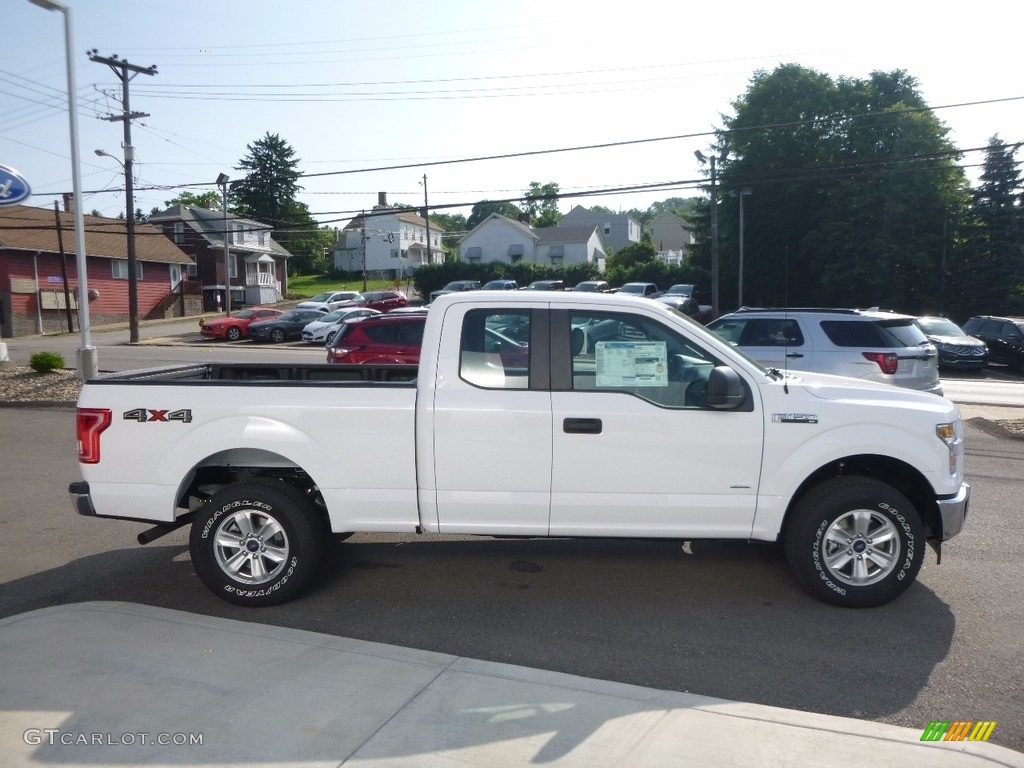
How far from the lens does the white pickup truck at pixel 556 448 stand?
17.3 ft

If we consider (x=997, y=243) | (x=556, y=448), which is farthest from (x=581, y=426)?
(x=997, y=243)

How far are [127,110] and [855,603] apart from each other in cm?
3640

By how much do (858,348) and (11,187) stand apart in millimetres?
10800

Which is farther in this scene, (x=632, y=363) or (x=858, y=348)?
(x=858, y=348)

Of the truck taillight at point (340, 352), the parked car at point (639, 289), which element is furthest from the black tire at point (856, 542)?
the parked car at point (639, 289)

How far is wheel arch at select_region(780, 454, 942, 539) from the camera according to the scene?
5.43 meters

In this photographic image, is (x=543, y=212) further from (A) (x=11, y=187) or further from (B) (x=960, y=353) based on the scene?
(A) (x=11, y=187)

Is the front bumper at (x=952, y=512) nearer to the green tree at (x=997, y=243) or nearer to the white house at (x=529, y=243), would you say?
the green tree at (x=997, y=243)

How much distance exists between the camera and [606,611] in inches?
216

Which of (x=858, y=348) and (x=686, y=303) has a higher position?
(x=686, y=303)

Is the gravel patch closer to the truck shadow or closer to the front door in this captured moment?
the truck shadow

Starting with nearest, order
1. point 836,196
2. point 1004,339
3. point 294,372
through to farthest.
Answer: point 294,372, point 1004,339, point 836,196

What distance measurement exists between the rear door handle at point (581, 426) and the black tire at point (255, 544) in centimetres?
176

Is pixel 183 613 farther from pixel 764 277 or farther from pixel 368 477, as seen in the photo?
pixel 764 277
